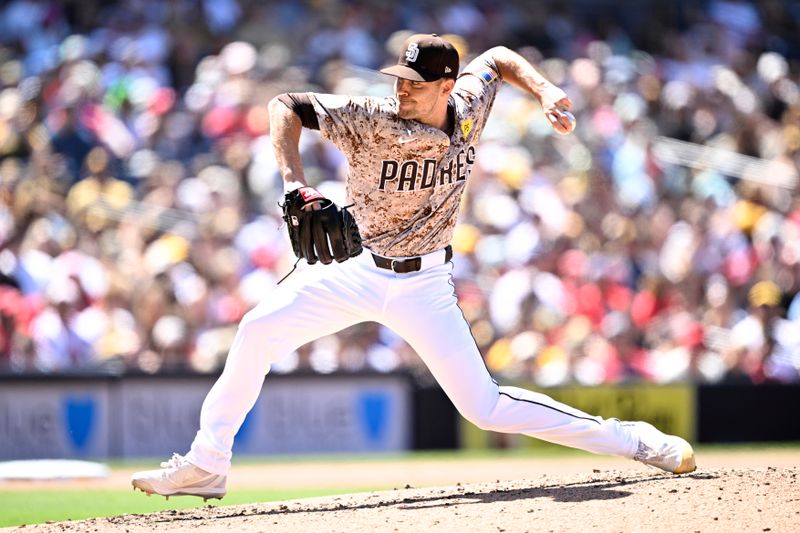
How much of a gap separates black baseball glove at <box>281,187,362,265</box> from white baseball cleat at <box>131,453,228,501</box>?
1.09 metres

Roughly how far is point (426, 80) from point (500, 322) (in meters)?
6.26

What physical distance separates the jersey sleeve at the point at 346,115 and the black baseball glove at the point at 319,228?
1.30 feet

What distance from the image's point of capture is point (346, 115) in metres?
5.32

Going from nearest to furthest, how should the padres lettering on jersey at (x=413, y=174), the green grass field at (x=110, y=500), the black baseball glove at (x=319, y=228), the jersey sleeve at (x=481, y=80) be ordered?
the black baseball glove at (x=319, y=228)
the padres lettering on jersey at (x=413, y=174)
the jersey sleeve at (x=481, y=80)
the green grass field at (x=110, y=500)

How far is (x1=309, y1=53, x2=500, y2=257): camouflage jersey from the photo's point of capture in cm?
533

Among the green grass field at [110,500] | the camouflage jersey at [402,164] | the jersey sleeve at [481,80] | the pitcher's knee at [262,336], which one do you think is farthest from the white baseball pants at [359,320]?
the green grass field at [110,500]

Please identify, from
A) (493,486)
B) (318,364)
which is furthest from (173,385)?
(493,486)

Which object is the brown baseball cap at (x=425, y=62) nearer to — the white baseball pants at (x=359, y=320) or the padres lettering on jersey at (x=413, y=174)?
the padres lettering on jersey at (x=413, y=174)

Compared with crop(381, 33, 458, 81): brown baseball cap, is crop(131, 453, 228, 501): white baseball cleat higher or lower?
lower

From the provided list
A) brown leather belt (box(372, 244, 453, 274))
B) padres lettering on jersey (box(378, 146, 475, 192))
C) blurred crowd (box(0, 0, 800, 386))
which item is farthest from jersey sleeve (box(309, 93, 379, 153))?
blurred crowd (box(0, 0, 800, 386))

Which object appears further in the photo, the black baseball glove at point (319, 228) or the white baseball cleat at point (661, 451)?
the white baseball cleat at point (661, 451)

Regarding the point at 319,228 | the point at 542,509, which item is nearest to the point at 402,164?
the point at 319,228

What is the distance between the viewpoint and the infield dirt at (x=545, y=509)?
199 inches

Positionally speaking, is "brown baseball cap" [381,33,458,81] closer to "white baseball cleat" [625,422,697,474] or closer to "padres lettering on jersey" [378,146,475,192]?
"padres lettering on jersey" [378,146,475,192]
